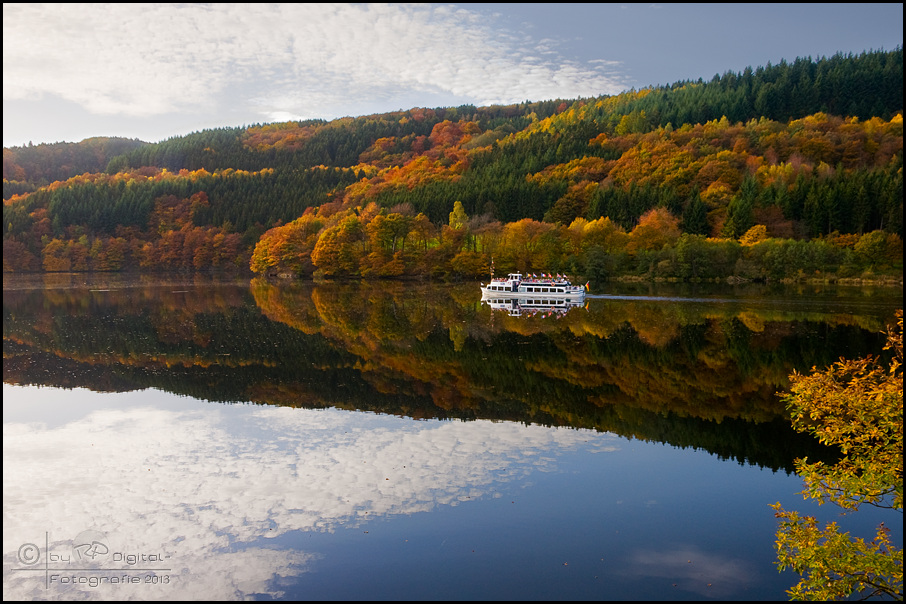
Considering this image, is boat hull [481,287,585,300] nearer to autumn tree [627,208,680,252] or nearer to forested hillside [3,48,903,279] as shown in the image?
forested hillside [3,48,903,279]

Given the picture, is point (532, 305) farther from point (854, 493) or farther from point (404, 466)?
point (854, 493)

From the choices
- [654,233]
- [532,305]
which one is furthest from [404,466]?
[654,233]

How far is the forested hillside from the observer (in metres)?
89.2

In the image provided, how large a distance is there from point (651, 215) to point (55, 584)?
9698 cm

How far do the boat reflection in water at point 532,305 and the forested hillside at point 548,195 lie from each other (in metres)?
28.9

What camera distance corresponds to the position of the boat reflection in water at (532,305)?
159 feet

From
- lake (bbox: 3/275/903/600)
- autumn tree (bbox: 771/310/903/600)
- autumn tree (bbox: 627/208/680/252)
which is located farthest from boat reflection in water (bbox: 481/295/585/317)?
autumn tree (bbox: 627/208/680/252)

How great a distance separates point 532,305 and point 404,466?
134ft

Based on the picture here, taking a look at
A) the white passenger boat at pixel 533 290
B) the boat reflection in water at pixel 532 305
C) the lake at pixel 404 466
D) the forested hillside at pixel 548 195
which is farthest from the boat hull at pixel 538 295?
the lake at pixel 404 466

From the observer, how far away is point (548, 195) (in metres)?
115

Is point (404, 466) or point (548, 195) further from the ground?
point (548, 195)

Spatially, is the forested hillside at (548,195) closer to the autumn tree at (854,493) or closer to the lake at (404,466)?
the lake at (404,466)

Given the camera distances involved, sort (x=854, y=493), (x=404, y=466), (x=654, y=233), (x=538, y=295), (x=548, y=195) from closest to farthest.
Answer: (x=854, y=493)
(x=404, y=466)
(x=538, y=295)
(x=654, y=233)
(x=548, y=195)

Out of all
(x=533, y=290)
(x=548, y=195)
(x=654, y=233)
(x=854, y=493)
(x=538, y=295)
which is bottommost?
(x=854, y=493)
